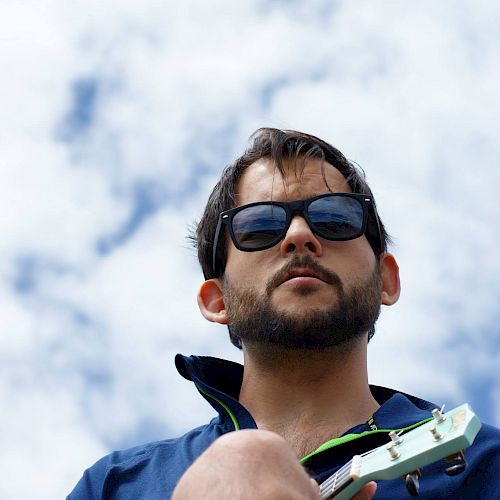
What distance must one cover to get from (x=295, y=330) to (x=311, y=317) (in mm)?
108

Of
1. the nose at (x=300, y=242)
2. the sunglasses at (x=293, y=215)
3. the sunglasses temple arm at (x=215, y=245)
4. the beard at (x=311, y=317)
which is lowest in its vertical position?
the beard at (x=311, y=317)

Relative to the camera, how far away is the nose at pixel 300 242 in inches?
187

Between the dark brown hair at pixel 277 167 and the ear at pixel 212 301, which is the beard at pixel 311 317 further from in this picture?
the dark brown hair at pixel 277 167

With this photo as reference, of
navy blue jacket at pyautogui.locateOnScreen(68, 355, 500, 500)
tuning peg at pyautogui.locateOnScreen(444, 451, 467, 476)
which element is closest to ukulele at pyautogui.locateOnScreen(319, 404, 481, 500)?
tuning peg at pyautogui.locateOnScreen(444, 451, 467, 476)

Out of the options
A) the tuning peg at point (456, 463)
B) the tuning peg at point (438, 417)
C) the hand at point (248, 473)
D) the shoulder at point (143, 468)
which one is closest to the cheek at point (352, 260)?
the shoulder at point (143, 468)

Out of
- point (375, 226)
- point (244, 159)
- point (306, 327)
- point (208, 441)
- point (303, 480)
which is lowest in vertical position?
point (303, 480)

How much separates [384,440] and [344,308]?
35.2 inches

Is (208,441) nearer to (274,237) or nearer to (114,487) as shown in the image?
(114,487)

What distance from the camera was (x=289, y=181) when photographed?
5160mm

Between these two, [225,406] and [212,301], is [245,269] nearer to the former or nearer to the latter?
[212,301]

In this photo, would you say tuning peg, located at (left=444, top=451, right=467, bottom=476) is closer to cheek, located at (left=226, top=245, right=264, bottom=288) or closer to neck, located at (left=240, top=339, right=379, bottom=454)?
neck, located at (left=240, top=339, right=379, bottom=454)

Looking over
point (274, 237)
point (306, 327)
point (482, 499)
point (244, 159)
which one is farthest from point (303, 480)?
point (244, 159)

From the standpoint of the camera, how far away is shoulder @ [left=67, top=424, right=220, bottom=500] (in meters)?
4.29

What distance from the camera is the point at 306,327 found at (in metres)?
4.52
